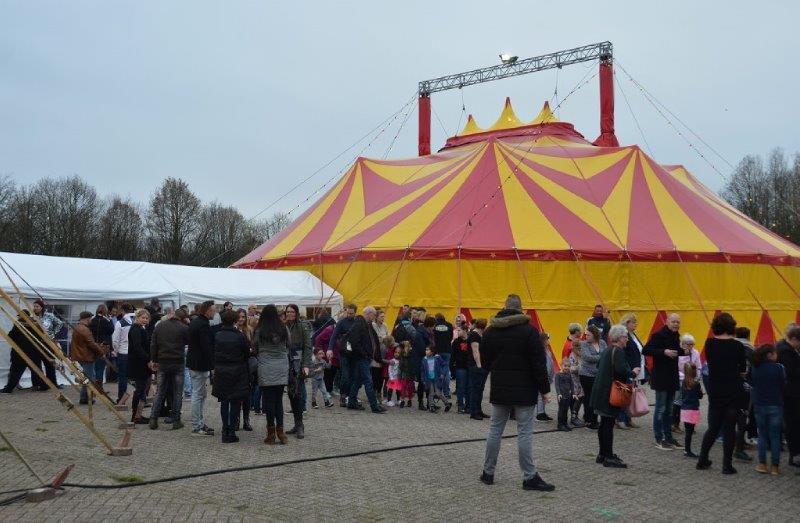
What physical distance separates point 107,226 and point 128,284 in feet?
88.5

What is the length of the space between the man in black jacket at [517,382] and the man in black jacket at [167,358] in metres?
3.72

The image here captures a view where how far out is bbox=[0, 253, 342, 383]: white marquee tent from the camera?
36.2 feet

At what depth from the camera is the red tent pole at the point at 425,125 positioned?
23750 mm

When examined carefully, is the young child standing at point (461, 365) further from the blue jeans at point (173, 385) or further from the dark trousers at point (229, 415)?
the blue jeans at point (173, 385)

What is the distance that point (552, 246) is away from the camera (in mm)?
14180

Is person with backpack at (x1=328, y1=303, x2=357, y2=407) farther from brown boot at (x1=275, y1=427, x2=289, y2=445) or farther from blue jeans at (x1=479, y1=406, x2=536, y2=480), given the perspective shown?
blue jeans at (x1=479, y1=406, x2=536, y2=480)

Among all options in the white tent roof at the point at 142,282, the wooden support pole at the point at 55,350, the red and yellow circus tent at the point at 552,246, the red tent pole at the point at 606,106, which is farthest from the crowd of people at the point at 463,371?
the red tent pole at the point at 606,106

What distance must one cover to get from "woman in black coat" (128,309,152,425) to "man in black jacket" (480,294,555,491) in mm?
4360

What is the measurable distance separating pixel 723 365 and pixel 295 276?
10744mm

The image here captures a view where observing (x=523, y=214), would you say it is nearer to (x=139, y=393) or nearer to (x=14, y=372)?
(x=139, y=393)

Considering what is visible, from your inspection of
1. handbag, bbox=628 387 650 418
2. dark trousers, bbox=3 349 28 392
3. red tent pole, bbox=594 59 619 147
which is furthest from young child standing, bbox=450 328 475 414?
red tent pole, bbox=594 59 619 147

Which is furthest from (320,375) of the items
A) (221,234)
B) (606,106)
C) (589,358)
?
(221,234)

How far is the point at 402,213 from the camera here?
637 inches

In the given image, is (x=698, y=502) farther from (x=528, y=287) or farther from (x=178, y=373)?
(x=528, y=287)
